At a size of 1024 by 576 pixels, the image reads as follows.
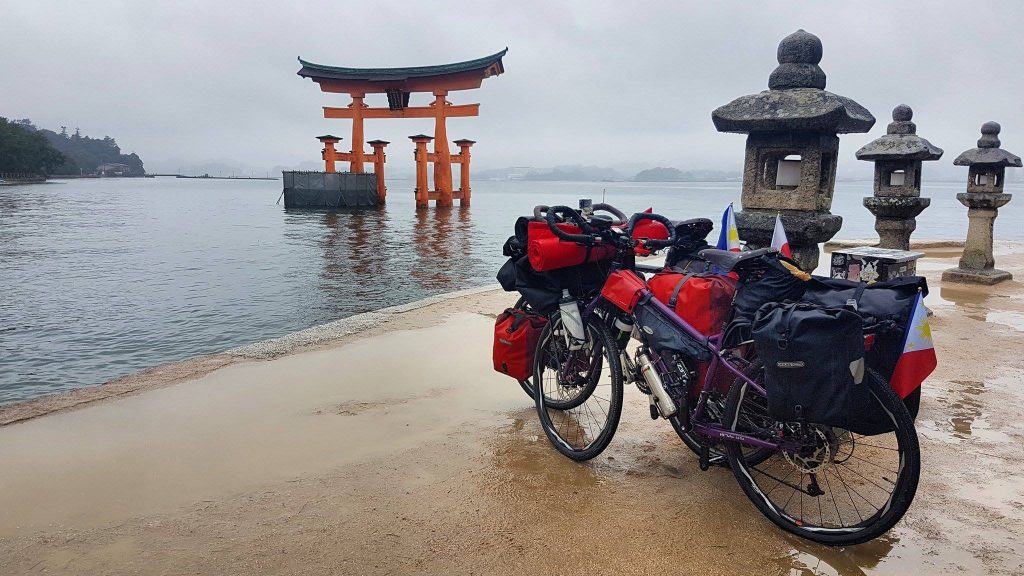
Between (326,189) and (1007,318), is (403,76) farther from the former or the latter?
(1007,318)

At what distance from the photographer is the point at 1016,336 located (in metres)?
6.35

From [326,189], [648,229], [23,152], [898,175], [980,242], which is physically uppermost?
[23,152]

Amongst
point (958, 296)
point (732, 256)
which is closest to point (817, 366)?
point (732, 256)

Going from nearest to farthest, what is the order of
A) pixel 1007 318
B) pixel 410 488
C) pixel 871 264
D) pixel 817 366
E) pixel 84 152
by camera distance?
1. pixel 817 366
2. pixel 410 488
3. pixel 871 264
4. pixel 1007 318
5. pixel 84 152

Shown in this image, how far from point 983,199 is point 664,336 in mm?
9427

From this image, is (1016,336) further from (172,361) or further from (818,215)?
(172,361)

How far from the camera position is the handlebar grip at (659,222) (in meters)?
3.32

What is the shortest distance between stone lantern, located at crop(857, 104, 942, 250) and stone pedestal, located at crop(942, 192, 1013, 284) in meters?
1.58

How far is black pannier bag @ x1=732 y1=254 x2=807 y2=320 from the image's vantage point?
2.62 metres

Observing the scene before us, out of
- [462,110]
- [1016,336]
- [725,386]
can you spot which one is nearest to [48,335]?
[725,386]

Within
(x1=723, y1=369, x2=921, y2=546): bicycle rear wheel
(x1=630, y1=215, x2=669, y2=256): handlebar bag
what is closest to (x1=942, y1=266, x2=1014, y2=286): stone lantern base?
(x1=723, y1=369, x2=921, y2=546): bicycle rear wheel

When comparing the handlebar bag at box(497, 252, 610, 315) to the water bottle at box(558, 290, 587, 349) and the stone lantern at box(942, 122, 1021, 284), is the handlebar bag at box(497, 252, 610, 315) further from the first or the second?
the stone lantern at box(942, 122, 1021, 284)

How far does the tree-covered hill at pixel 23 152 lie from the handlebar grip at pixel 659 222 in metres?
71.8

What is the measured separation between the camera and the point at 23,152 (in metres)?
62.2
